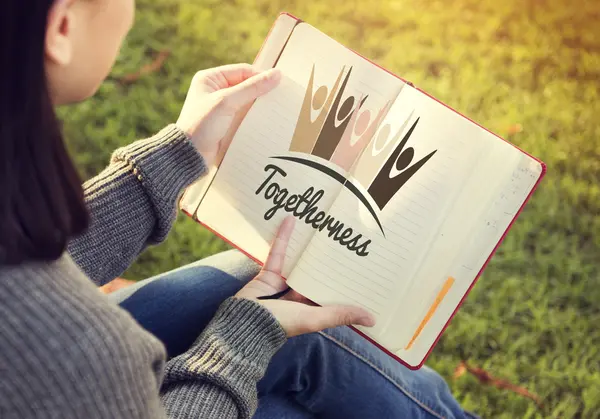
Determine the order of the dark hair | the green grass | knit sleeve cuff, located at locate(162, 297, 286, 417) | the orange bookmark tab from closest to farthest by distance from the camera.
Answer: the dark hair, knit sleeve cuff, located at locate(162, 297, 286, 417), the orange bookmark tab, the green grass

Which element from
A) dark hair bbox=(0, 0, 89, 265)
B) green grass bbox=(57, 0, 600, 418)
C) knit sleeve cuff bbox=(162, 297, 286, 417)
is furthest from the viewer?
green grass bbox=(57, 0, 600, 418)

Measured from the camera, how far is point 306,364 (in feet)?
3.05

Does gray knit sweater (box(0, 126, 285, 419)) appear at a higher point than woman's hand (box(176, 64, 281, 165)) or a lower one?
lower

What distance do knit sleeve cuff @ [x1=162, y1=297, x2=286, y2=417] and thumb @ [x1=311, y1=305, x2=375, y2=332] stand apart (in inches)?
2.2

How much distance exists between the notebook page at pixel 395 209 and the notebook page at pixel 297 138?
0.03 metres

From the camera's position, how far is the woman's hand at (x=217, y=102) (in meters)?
0.91

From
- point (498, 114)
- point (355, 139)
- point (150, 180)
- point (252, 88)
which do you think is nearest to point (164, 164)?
point (150, 180)

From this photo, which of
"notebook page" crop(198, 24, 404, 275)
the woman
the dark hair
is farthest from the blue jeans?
the dark hair

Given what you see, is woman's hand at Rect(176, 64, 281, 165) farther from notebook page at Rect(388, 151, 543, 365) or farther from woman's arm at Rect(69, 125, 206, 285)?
notebook page at Rect(388, 151, 543, 365)

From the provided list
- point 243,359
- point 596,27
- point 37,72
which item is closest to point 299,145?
point 243,359

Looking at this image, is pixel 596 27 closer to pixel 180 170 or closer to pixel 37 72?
pixel 180 170

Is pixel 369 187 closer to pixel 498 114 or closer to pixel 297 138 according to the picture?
pixel 297 138

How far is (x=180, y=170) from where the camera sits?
0.88m

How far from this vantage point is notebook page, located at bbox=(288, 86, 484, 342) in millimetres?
863
